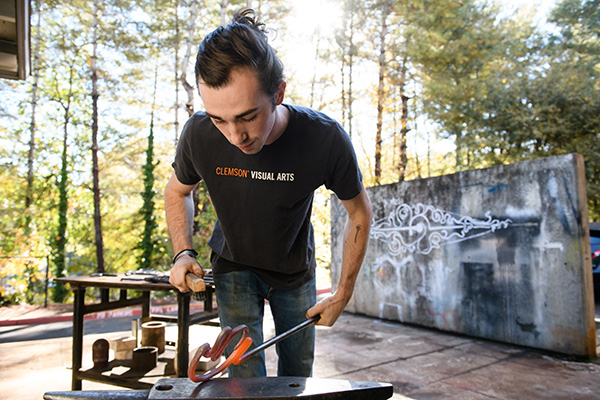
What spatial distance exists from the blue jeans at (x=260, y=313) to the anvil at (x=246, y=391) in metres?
0.62

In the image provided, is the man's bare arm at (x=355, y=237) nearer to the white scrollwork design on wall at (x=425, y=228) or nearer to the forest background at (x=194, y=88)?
the white scrollwork design on wall at (x=425, y=228)

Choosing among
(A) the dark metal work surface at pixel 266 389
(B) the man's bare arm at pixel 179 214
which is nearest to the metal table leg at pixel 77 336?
(B) the man's bare arm at pixel 179 214

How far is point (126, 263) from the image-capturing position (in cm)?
1530

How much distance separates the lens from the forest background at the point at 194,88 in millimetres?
10867

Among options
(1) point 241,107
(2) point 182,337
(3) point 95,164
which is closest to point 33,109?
(3) point 95,164

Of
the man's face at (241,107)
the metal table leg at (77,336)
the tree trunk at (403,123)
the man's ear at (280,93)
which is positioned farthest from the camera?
the tree trunk at (403,123)

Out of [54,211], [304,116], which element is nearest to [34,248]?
[54,211]

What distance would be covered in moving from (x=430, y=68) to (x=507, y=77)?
7.23ft

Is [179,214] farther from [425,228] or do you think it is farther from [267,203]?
[425,228]

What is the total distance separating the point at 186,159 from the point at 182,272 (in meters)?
0.51

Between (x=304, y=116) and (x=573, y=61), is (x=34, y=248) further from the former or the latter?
(x=573, y=61)

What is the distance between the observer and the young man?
5.35ft

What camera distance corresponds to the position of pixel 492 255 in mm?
4805

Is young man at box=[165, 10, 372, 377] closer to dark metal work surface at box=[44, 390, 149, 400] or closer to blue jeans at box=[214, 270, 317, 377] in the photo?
blue jeans at box=[214, 270, 317, 377]
